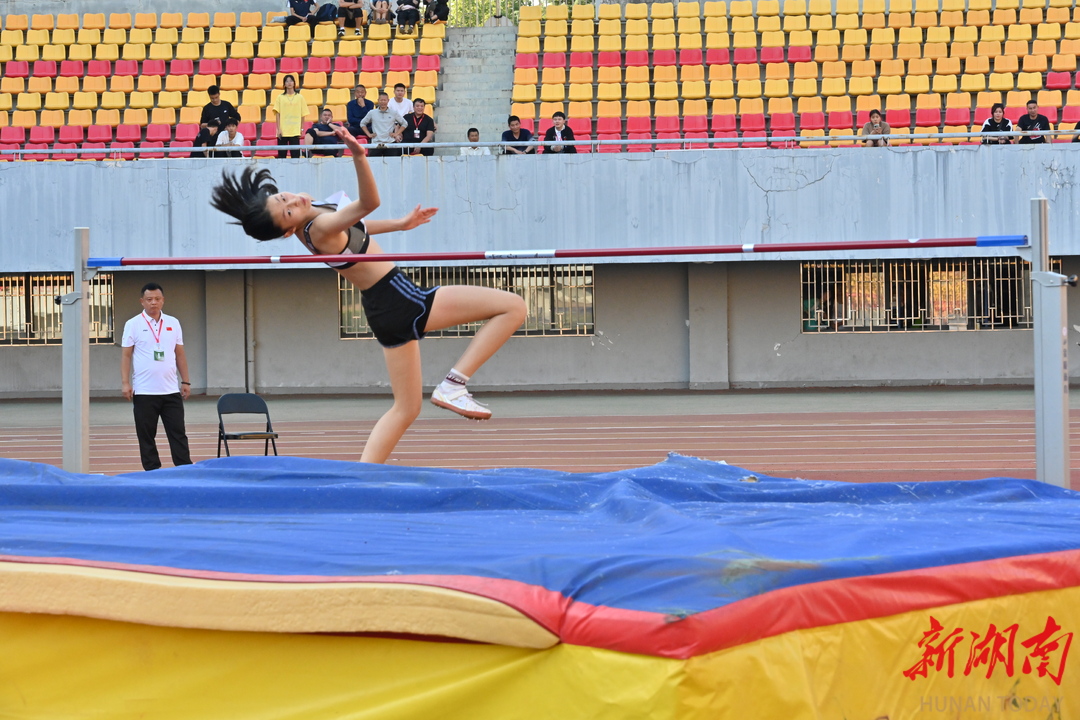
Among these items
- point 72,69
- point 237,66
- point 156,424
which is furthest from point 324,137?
point 156,424

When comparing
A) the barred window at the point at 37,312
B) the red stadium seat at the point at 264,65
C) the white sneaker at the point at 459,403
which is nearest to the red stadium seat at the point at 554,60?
the red stadium seat at the point at 264,65

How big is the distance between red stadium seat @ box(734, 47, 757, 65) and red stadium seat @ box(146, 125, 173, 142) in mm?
8258

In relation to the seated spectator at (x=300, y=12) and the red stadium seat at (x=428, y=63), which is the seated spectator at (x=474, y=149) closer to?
the red stadium seat at (x=428, y=63)

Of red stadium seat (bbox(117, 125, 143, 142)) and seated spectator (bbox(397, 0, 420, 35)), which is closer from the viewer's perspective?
red stadium seat (bbox(117, 125, 143, 142))

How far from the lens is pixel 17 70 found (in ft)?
54.1

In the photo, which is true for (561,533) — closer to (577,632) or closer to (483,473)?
(577,632)

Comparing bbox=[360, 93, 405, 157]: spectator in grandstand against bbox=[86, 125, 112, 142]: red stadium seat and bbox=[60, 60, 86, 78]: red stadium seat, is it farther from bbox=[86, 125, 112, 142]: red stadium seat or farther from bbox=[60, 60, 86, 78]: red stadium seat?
bbox=[60, 60, 86, 78]: red stadium seat

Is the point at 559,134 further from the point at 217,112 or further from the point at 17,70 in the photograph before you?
the point at 17,70

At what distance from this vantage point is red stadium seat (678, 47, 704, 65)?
16.0m

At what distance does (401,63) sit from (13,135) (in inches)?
220

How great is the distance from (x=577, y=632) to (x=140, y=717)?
110 centimetres

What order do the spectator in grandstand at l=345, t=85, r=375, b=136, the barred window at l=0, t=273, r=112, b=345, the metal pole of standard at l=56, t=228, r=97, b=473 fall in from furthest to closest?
the barred window at l=0, t=273, r=112, b=345 < the spectator in grandstand at l=345, t=85, r=375, b=136 < the metal pole of standard at l=56, t=228, r=97, b=473

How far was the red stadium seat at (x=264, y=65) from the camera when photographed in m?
16.2

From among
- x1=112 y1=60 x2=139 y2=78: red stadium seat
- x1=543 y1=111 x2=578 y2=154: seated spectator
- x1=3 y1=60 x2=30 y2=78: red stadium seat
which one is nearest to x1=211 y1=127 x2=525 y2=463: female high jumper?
x1=543 y1=111 x2=578 y2=154: seated spectator
